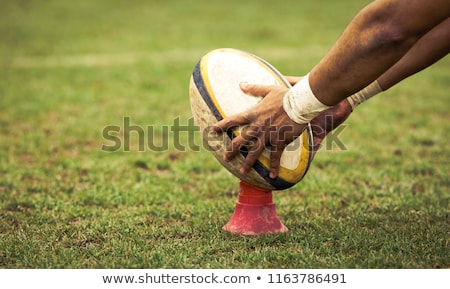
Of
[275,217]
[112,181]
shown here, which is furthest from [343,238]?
[112,181]

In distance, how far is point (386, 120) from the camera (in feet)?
21.9

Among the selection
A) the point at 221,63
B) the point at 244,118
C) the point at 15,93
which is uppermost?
the point at 221,63

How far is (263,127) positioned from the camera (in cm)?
295

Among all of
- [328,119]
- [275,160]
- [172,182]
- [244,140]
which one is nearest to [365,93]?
[328,119]

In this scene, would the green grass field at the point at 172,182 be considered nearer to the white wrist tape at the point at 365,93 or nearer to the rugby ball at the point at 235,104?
the rugby ball at the point at 235,104

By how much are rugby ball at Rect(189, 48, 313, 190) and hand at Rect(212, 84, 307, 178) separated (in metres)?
0.04

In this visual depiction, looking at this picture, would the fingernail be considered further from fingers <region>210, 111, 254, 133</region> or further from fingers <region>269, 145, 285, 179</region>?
fingers <region>269, 145, 285, 179</region>

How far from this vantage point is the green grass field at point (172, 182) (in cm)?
308

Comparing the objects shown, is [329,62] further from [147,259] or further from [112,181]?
[112,181]

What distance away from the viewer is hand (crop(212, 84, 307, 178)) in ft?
9.55

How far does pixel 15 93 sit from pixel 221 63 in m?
5.31

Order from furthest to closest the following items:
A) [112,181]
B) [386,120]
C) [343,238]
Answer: [386,120], [112,181], [343,238]

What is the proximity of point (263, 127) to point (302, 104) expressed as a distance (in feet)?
0.81

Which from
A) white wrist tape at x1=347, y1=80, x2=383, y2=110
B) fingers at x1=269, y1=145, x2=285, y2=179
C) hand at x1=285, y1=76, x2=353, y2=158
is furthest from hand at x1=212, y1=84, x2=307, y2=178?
white wrist tape at x1=347, y1=80, x2=383, y2=110
